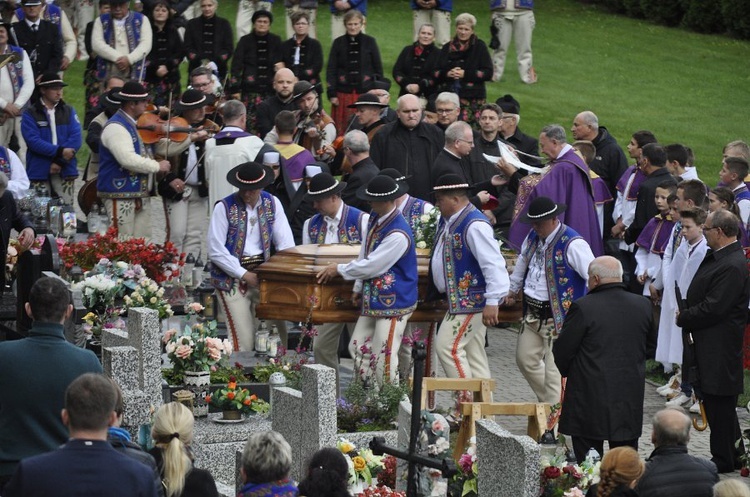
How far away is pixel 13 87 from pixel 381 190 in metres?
7.68

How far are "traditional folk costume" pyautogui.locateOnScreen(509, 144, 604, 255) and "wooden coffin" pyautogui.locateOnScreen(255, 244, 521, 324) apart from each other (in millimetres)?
1247

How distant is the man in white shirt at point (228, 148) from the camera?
15.5 metres

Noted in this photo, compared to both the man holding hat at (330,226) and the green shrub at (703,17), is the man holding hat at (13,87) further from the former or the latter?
the green shrub at (703,17)

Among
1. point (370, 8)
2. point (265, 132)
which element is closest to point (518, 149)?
point (265, 132)

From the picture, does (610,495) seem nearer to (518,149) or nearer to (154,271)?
(154,271)

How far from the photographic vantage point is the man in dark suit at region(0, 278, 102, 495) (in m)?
8.01

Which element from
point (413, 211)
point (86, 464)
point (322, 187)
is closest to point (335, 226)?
point (322, 187)

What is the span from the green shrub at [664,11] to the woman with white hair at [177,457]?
31.8 m

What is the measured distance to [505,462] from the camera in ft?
27.6

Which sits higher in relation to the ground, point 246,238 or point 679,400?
point 246,238

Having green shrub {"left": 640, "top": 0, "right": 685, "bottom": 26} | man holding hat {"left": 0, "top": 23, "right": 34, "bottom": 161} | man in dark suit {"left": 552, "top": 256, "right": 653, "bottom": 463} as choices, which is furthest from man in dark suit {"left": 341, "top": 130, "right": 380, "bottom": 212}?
green shrub {"left": 640, "top": 0, "right": 685, "bottom": 26}

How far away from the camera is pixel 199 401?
11445mm

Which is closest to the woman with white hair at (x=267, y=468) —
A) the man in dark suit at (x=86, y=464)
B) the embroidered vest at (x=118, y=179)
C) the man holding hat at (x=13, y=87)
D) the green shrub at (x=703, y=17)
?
the man in dark suit at (x=86, y=464)

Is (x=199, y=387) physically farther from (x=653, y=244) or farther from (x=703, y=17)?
(x=703, y=17)
